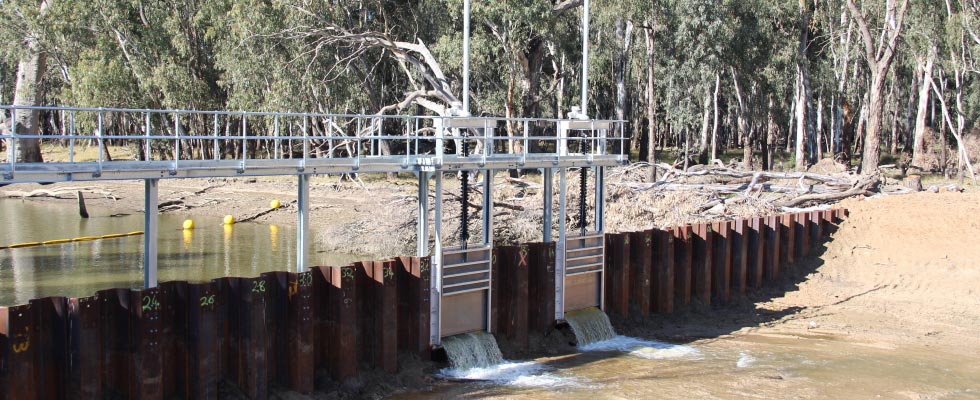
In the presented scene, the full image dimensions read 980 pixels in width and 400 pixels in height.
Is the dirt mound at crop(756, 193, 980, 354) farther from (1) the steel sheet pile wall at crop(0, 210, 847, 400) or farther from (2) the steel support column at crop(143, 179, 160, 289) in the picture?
(2) the steel support column at crop(143, 179, 160, 289)

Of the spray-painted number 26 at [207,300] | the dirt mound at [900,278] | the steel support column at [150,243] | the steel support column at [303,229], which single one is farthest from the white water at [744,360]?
the steel support column at [150,243]

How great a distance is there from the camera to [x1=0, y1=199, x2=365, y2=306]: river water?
23.4 m

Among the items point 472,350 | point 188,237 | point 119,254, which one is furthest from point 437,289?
point 188,237

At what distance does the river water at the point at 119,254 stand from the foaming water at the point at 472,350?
35.4 feet

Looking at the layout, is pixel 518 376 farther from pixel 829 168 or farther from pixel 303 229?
pixel 829 168

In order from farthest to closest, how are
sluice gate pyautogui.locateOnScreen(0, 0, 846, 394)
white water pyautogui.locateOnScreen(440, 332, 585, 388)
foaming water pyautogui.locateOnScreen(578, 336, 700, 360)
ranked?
foaming water pyautogui.locateOnScreen(578, 336, 700, 360)
white water pyautogui.locateOnScreen(440, 332, 585, 388)
sluice gate pyautogui.locateOnScreen(0, 0, 846, 394)

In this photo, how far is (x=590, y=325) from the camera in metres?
17.4

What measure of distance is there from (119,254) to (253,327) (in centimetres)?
1781

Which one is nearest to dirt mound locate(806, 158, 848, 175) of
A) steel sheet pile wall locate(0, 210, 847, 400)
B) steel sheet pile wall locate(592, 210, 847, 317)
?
steel sheet pile wall locate(592, 210, 847, 317)

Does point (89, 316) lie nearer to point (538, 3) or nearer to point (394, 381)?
point (394, 381)

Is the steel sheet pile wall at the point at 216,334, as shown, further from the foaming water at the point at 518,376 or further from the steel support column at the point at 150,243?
the foaming water at the point at 518,376

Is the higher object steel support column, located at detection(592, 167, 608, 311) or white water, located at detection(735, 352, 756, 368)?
steel support column, located at detection(592, 167, 608, 311)

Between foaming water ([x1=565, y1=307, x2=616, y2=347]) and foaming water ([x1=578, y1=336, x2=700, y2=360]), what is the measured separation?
10cm

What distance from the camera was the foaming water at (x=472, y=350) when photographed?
49.1 feet
